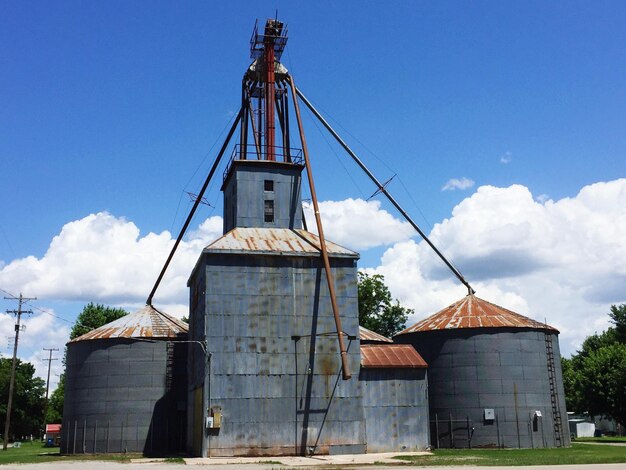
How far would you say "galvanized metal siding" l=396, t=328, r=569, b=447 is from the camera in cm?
3978

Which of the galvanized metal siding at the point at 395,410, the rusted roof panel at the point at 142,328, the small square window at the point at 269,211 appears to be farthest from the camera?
the rusted roof panel at the point at 142,328

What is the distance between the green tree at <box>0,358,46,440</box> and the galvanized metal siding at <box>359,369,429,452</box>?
63337mm

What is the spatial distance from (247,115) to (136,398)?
841 inches

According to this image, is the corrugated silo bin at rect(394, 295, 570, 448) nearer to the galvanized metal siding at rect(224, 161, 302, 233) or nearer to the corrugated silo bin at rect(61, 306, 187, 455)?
the galvanized metal siding at rect(224, 161, 302, 233)

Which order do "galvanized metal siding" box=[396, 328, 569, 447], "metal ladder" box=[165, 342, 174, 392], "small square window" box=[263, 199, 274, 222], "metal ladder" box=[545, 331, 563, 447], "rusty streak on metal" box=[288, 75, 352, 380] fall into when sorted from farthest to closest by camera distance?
"metal ladder" box=[165, 342, 174, 392], "small square window" box=[263, 199, 274, 222], "metal ladder" box=[545, 331, 563, 447], "galvanized metal siding" box=[396, 328, 569, 447], "rusty streak on metal" box=[288, 75, 352, 380]

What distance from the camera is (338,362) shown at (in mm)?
35781

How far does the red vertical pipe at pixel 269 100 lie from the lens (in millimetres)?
43469

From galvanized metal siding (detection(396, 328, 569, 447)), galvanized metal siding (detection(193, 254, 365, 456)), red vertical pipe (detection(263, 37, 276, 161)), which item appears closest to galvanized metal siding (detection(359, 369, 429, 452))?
galvanized metal siding (detection(193, 254, 365, 456))

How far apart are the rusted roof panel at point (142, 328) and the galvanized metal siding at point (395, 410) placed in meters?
15.9

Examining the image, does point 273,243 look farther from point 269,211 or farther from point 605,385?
point 605,385

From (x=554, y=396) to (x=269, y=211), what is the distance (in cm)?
2247

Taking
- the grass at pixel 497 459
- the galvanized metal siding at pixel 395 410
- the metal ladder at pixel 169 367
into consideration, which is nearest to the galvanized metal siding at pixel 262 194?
the metal ladder at pixel 169 367

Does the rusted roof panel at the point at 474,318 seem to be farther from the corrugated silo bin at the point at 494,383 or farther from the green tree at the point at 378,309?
the green tree at the point at 378,309

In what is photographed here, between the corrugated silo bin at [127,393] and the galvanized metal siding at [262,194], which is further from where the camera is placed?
the corrugated silo bin at [127,393]
